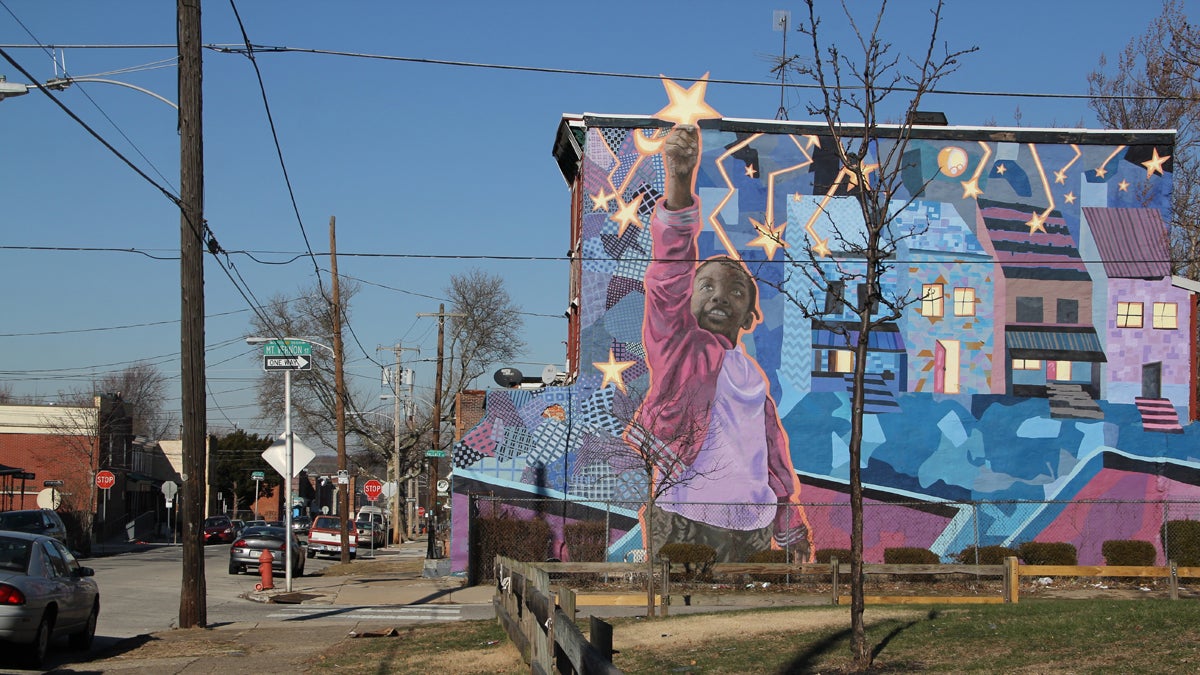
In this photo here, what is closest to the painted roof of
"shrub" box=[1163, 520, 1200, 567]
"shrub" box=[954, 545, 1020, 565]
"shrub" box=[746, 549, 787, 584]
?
"shrub" box=[1163, 520, 1200, 567]

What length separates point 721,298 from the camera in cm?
2983

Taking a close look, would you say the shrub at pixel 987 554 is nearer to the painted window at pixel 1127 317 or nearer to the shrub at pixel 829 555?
the shrub at pixel 829 555

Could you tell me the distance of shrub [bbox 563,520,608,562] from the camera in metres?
28.9

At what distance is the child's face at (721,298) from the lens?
29797mm

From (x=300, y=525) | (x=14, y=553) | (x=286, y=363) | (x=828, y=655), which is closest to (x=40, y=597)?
(x=14, y=553)

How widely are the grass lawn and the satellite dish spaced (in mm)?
15846

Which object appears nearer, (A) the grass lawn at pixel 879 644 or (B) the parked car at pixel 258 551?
(A) the grass lawn at pixel 879 644

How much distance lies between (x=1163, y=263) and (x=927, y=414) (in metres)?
7.11

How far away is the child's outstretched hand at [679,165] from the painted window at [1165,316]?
473 inches

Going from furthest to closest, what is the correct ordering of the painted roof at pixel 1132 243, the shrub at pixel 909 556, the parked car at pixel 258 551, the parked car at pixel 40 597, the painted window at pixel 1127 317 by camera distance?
the parked car at pixel 258 551
the painted roof at pixel 1132 243
the painted window at pixel 1127 317
the shrub at pixel 909 556
the parked car at pixel 40 597

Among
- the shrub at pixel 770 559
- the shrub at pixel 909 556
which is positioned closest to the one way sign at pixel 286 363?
the shrub at pixel 770 559

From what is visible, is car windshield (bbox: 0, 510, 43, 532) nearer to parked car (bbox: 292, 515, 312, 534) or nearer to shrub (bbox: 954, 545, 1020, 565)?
parked car (bbox: 292, 515, 312, 534)

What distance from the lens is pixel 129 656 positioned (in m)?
14.5

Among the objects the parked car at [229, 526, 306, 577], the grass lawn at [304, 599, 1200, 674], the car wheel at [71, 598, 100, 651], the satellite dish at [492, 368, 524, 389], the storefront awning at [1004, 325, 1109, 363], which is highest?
the storefront awning at [1004, 325, 1109, 363]
